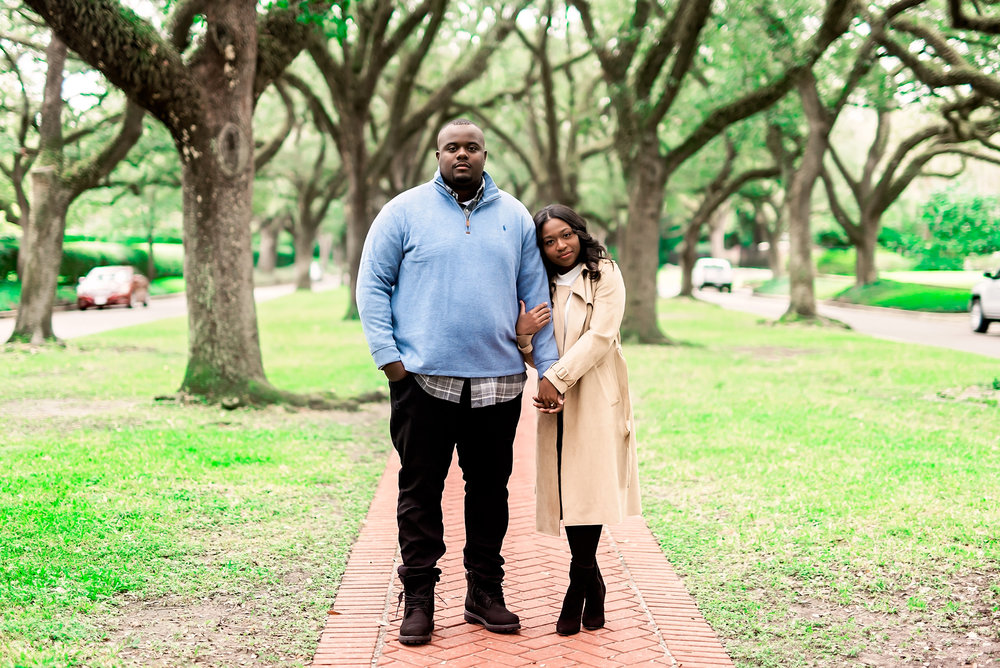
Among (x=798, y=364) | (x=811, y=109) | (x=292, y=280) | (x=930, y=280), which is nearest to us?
(x=798, y=364)

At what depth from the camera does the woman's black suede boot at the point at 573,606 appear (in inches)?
156

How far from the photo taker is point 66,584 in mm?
4367

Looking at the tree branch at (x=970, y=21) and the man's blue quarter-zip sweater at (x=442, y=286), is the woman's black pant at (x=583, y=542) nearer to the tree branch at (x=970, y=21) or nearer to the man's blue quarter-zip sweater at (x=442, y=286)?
the man's blue quarter-zip sweater at (x=442, y=286)

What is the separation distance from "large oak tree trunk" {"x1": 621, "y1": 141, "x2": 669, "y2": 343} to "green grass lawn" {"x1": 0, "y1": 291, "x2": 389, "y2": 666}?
27.3ft

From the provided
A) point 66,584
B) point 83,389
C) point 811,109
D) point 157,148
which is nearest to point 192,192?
point 83,389

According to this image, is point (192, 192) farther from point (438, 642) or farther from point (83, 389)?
point (438, 642)

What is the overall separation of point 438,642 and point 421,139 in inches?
1128

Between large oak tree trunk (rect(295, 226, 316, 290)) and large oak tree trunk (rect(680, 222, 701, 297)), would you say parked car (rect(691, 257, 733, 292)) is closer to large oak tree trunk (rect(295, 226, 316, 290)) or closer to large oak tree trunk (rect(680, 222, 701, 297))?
large oak tree trunk (rect(680, 222, 701, 297))

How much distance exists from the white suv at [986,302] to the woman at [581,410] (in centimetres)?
1999

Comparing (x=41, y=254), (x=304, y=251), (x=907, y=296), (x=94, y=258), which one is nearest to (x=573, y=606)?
(x=41, y=254)

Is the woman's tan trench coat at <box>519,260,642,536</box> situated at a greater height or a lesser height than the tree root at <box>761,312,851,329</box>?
greater

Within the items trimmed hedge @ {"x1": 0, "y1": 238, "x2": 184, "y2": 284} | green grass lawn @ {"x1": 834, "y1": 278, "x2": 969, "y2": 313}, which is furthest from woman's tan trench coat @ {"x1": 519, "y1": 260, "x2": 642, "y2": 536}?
green grass lawn @ {"x1": 834, "y1": 278, "x2": 969, "y2": 313}

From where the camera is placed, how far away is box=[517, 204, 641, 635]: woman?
387 cm

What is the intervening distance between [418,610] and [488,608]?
12.5 inches
